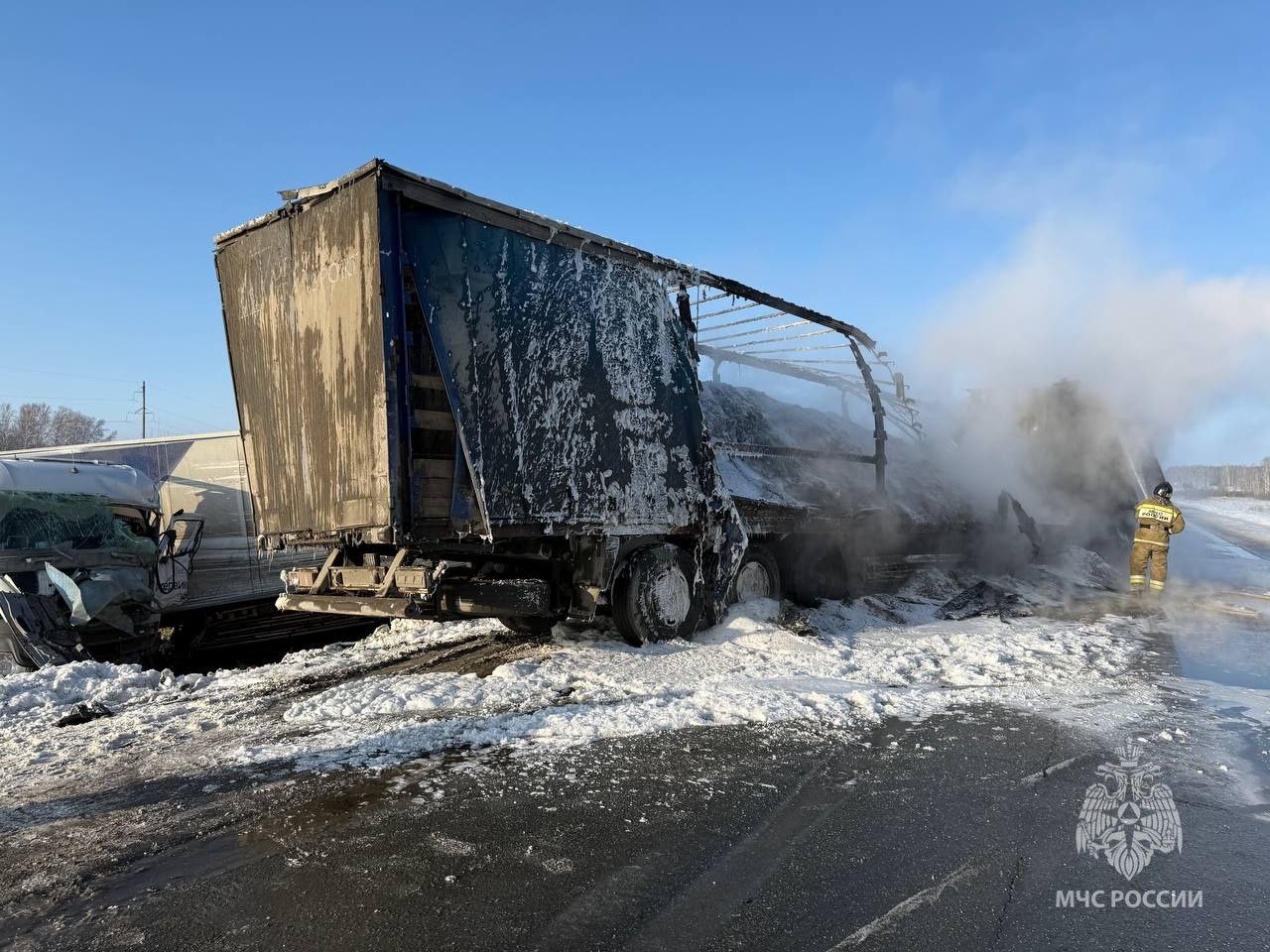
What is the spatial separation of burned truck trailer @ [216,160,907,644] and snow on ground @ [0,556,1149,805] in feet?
1.96

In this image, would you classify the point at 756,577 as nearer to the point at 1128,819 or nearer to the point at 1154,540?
the point at 1128,819

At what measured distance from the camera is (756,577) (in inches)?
332

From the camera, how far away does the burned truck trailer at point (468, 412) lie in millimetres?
5348

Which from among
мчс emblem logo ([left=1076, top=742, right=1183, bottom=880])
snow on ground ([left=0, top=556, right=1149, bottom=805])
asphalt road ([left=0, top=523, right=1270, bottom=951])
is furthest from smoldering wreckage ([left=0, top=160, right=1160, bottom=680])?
мчс emblem logo ([left=1076, top=742, right=1183, bottom=880])

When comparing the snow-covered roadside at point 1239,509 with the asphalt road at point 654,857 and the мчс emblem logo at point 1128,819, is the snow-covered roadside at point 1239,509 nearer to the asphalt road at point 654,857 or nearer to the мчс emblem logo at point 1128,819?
the мчс emblem logo at point 1128,819

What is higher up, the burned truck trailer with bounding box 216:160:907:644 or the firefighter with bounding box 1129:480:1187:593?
the burned truck trailer with bounding box 216:160:907:644

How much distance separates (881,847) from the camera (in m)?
3.04

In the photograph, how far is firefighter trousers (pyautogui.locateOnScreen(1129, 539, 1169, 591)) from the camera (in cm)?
1095

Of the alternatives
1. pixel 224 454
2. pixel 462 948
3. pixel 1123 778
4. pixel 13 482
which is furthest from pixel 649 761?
pixel 224 454

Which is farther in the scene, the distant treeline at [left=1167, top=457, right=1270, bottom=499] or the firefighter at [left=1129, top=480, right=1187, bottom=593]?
the distant treeline at [left=1167, top=457, right=1270, bottom=499]

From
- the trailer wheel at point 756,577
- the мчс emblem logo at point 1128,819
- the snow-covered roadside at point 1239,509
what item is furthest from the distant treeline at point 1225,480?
the мчс emblem logo at point 1128,819

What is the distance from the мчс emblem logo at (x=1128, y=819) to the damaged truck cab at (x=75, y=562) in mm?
8302

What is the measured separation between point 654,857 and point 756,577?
221 inches

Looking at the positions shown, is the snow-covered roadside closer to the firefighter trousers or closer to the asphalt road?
the firefighter trousers
